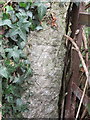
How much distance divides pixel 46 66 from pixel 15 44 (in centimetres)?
25

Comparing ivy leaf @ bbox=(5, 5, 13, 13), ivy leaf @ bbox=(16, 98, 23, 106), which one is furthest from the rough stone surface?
ivy leaf @ bbox=(5, 5, 13, 13)

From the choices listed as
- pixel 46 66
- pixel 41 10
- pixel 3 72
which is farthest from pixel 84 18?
pixel 3 72

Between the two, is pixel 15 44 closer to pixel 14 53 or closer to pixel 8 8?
pixel 14 53

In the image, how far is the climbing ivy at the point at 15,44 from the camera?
111 centimetres

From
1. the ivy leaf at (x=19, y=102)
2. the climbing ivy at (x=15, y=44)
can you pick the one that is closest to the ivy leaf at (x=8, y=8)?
the climbing ivy at (x=15, y=44)

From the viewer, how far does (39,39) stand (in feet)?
3.98

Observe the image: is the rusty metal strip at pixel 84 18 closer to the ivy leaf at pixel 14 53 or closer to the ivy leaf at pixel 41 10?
the ivy leaf at pixel 41 10

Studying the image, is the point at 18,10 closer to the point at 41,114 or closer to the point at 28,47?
the point at 28,47

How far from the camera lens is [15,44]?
1.17m

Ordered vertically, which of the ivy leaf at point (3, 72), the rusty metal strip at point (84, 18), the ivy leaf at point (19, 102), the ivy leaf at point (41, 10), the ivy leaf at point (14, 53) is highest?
the ivy leaf at point (41, 10)

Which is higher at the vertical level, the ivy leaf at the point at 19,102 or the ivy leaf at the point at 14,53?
the ivy leaf at the point at 14,53

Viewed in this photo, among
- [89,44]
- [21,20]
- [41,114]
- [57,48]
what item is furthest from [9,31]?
[41,114]

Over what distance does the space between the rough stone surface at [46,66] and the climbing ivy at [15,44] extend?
2.3 inches

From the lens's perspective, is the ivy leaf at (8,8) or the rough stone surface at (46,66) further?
the rough stone surface at (46,66)
